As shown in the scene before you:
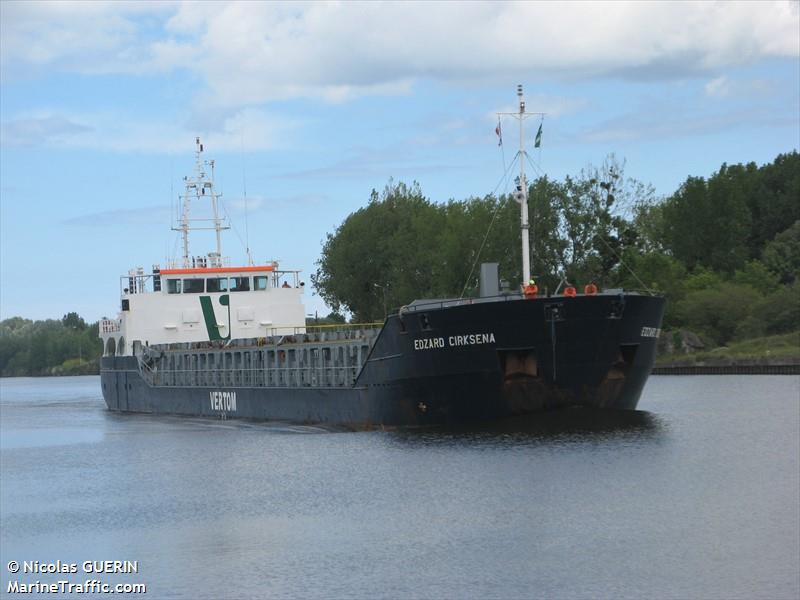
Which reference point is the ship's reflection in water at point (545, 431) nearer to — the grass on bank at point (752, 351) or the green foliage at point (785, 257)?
the grass on bank at point (752, 351)

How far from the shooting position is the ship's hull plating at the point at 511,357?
Result: 35.8 meters

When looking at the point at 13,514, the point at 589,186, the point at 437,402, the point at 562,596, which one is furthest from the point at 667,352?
the point at 562,596

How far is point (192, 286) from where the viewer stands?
60.2 metres

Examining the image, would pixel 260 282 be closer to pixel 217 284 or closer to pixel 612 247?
pixel 217 284

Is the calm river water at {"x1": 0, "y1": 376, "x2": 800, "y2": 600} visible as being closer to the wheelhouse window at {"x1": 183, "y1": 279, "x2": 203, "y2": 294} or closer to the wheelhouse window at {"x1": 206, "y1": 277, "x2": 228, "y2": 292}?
the wheelhouse window at {"x1": 206, "y1": 277, "x2": 228, "y2": 292}

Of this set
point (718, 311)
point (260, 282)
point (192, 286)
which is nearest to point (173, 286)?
point (192, 286)

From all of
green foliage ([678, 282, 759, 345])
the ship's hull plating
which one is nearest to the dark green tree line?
green foliage ([678, 282, 759, 345])

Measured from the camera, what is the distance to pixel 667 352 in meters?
89.6

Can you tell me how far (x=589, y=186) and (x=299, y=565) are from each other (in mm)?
65923

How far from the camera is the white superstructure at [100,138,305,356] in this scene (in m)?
59.7

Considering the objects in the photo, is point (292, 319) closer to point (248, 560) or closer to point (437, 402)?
point (437, 402)

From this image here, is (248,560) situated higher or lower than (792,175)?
lower

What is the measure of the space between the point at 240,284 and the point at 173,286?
3.31 m

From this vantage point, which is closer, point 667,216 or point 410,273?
point 410,273
